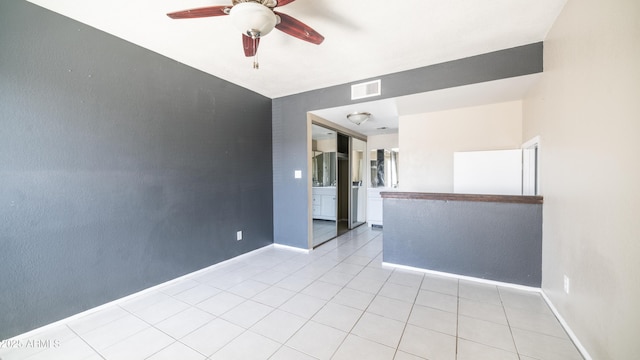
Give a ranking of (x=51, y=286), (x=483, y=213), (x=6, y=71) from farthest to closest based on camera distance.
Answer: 1. (x=483, y=213)
2. (x=51, y=286)
3. (x=6, y=71)

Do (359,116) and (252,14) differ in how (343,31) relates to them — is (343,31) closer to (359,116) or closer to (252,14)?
(252,14)

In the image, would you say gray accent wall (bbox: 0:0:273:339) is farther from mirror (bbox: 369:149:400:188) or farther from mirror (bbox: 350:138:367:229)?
mirror (bbox: 369:149:400:188)

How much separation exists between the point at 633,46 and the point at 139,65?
356 centimetres

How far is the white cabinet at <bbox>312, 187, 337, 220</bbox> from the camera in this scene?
18.6 ft

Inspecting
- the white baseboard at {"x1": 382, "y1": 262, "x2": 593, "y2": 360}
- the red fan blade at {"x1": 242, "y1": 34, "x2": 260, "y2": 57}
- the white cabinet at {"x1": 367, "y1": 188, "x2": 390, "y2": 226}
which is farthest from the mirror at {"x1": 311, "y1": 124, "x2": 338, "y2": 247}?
the red fan blade at {"x1": 242, "y1": 34, "x2": 260, "y2": 57}

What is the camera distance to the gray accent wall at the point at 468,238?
96.9 inches

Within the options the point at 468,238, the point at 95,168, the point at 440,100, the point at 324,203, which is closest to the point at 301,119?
the point at 440,100

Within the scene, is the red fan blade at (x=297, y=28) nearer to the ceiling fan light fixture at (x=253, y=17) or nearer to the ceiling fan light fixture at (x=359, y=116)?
the ceiling fan light fixture at (x=253, y=17)

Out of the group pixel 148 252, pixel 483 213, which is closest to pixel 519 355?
pixel 483 213

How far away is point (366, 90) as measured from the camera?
3.12 meters

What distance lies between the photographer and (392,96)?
299cm

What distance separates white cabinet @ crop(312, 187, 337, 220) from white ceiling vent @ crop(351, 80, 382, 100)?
271cm

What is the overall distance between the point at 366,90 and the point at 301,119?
113cm

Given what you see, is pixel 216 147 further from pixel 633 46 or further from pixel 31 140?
pixel 633 46
